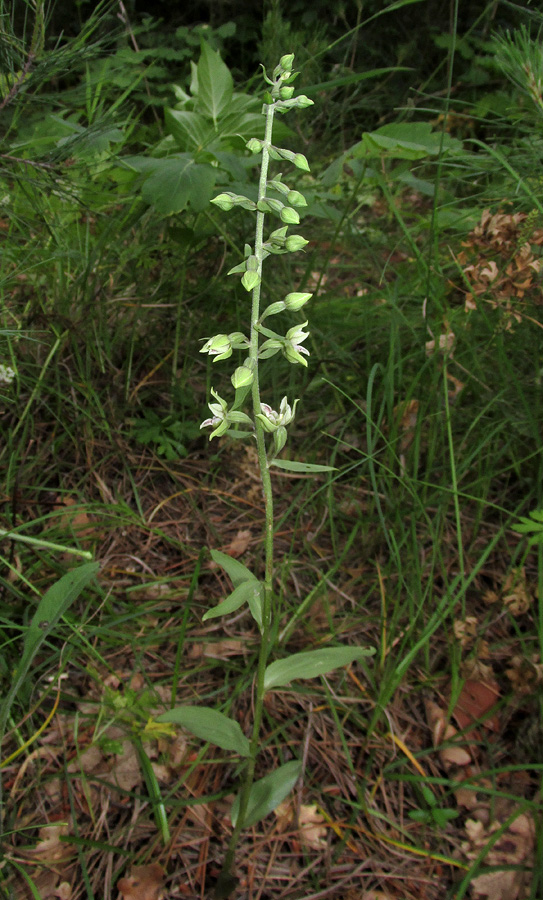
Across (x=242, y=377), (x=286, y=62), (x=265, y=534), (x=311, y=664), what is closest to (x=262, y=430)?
(x=242, y=377)

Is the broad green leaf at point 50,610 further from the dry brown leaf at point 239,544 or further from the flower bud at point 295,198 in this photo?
the flower bud at point 295,198

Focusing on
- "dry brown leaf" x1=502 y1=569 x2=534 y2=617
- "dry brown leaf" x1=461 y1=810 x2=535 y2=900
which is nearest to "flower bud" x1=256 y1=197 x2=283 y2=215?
"dry brown leaf" x1=502 y1=569 x2=534 y2=617

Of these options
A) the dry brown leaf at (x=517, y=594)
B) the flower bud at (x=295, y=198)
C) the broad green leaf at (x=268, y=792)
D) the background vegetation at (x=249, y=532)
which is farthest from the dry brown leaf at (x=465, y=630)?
the flower bud at (x=295, y=198)

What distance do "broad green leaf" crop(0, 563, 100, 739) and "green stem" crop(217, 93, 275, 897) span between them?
1.48 ft

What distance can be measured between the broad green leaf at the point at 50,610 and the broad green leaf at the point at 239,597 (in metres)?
0.42

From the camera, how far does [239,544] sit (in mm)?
2371

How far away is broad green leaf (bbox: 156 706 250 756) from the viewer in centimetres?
161

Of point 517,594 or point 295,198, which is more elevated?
point 295,198

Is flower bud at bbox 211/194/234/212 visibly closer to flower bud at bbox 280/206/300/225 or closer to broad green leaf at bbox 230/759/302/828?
flower bud at bbox 280/206/300/225

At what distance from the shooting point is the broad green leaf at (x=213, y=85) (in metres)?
2.25

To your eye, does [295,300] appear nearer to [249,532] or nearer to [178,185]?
[178,185]

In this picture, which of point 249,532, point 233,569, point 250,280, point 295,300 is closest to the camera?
point 250,280

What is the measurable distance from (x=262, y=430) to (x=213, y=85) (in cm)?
150

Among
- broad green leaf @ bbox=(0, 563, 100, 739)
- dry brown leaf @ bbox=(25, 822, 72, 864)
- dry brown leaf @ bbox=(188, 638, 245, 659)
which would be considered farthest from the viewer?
dry brown leaf @ bbox=(188, 638, 245, 659)
